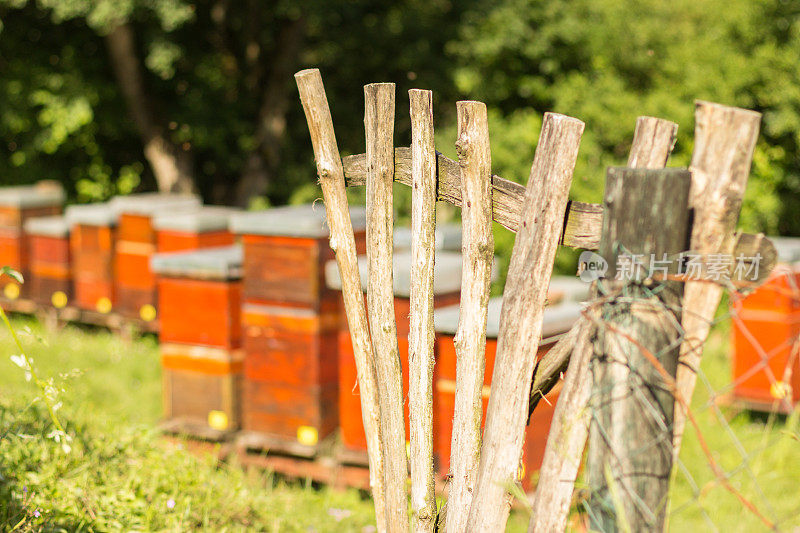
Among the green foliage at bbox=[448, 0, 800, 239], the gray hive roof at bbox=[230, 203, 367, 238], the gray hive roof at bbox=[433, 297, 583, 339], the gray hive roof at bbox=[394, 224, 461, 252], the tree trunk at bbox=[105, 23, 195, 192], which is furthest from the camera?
the tree trunk at bbox=[105, 23, 195, 192]

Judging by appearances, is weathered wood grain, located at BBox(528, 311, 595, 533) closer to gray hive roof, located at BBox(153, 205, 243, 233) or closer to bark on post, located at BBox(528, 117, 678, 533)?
bark on post, located at BBox(528, 117, 678, 533)

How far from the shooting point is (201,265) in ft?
17.8

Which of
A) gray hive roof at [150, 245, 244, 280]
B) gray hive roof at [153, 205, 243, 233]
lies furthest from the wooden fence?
gray hive roof at [153, 205, 243, 233]

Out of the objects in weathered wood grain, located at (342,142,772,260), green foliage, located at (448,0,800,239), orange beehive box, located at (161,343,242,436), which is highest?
green foliage, located at (448,0,800,239)

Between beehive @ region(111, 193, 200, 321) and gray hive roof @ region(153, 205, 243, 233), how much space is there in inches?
13.3

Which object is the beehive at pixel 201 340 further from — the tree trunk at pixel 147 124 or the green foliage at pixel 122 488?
the tree trunk at pixel 147 124

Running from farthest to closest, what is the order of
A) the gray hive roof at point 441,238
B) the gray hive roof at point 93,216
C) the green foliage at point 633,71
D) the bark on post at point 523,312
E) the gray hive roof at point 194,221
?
the green foliage at point 633,71 → the gray hive roof at point 93,216 → the gray hive roof at point 194,221 → the gray hive roof at point 441,238 → the bark on post at point 523,312

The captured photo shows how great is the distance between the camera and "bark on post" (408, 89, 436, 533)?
8.01ft

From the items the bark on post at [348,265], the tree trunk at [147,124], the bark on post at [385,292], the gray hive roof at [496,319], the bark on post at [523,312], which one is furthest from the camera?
the tree trunk at [147,124]

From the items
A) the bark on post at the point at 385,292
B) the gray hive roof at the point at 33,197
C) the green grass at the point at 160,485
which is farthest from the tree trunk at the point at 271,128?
the bark on post at the point at 385,292

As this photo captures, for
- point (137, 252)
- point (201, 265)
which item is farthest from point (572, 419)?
point (137, 252)

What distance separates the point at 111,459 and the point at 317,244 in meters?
1.80

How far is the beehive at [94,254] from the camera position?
310 inches

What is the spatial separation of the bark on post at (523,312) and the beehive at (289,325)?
281 cm
